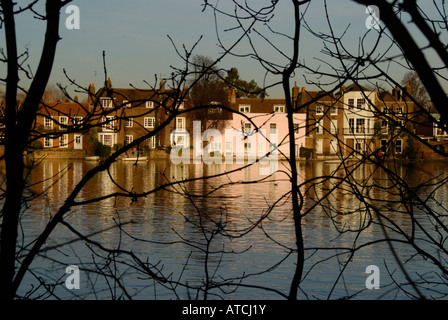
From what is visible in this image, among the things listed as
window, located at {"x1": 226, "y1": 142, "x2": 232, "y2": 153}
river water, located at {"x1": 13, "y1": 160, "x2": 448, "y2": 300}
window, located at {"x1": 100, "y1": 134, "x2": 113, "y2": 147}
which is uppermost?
window, located at {"x1": 100, "y1": 134, "x2": 113, "y2": 147}

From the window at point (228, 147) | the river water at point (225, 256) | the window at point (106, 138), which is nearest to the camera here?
the river water at point (225, 256)

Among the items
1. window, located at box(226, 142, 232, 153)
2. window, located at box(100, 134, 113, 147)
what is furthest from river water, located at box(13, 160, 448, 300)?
window, located at box(100, 134, 113, 147)

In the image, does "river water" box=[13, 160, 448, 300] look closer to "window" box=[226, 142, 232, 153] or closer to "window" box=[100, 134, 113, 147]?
"window" box=[226, 142, 232, 153]

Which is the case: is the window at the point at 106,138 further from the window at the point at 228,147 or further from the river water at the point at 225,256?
the river water at the point at 225,256

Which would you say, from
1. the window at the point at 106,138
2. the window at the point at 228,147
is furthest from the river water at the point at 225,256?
the window at the point at 106,138

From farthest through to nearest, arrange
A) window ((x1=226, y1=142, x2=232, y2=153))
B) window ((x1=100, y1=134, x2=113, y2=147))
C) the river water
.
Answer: window ((x1=100, y1=134, x2=113, y2=147))
window ((x1=226, y1=142, x2=232, y2=153))
the river water

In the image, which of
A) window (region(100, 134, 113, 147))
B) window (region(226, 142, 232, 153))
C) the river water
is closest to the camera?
the river water

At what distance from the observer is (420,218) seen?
64.5 ft

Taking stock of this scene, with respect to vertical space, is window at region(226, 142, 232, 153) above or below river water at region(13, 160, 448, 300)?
above

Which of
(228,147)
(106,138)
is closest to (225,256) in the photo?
(228,147)

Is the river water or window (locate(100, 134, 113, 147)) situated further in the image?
window (locate(100, 134, 113, 147))

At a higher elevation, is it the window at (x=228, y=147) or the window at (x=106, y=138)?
the window at (x=106, y=138)

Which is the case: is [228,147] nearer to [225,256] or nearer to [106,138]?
[106,138]
